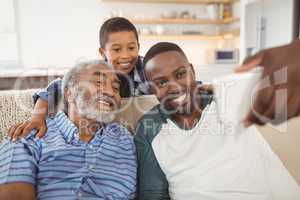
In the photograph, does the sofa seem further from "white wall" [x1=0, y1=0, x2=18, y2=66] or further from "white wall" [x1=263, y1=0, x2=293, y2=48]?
"white wall" [x1=0, y1=0, x2=18, y2=66]

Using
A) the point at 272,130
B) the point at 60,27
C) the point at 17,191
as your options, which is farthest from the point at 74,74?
the point at 60,27

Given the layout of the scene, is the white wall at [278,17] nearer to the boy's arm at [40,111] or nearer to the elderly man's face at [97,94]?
the elderly man's face at [97,94]

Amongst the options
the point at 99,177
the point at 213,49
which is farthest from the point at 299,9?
the point at 99,177

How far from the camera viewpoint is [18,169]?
2.41 ft

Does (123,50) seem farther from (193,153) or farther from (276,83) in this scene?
(276,83)

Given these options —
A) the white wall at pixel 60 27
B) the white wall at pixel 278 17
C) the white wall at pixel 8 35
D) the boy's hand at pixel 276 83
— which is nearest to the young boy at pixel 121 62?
the boy's hand at pixel 276 83

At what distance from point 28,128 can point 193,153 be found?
481 millimetres

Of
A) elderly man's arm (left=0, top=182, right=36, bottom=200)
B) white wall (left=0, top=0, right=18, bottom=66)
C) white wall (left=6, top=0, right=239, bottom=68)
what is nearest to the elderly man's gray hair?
elderly man's arm (left=0, top=182, right=36, bottom=200)

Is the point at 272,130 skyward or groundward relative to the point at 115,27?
groundward

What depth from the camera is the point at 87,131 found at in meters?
0.91

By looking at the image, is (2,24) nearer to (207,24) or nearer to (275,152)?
(207,24)

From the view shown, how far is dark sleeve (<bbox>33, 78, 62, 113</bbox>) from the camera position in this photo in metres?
0.99

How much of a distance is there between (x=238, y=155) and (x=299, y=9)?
152 centimetres

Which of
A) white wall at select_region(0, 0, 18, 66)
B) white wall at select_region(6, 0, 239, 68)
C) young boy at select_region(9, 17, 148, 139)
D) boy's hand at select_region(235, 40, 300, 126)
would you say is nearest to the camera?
boy's hand at select_region(235, 40, 300, 126)
